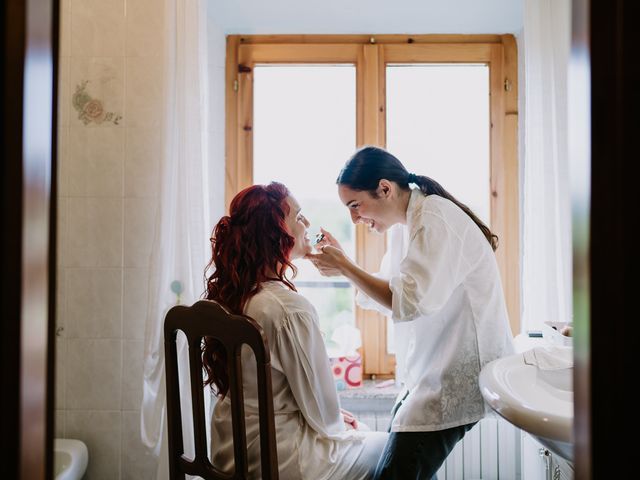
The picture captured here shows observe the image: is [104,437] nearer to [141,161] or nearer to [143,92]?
[141,161]

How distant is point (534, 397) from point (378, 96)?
4.59ft

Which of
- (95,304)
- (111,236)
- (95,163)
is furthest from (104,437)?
(95,163)

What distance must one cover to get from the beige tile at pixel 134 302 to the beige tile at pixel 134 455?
11.6 inches

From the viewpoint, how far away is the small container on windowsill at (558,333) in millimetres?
1354

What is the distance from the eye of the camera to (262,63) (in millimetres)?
2098

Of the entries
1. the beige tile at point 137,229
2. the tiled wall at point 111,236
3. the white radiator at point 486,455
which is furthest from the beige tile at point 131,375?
the white radiator at point 486,455

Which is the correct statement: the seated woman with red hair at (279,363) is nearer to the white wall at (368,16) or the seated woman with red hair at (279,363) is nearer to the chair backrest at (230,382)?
the chair backrest at (230,382)

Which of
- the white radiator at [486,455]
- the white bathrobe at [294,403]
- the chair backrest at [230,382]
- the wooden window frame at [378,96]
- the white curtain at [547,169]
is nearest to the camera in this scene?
the chair backrest at [230,382]

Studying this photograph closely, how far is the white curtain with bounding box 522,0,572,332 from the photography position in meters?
1.58

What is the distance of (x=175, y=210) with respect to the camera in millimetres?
1603

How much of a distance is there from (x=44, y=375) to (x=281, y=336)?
826 millimetres

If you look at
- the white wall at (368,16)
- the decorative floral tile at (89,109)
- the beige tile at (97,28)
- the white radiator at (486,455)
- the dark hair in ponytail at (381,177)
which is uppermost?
the white wall at (368,16)
